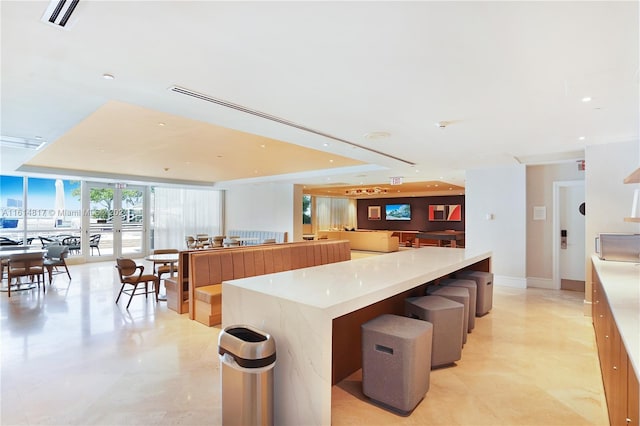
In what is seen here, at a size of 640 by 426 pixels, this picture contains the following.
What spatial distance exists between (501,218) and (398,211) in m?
9.52

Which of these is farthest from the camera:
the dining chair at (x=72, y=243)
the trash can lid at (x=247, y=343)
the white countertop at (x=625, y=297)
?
the dining chair at (x=72, y=243)

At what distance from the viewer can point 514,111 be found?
336 cm

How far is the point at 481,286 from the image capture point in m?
4.50

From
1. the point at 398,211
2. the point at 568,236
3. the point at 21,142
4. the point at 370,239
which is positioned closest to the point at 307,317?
the point at 21,142

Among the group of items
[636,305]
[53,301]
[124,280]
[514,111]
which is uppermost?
[514,111]

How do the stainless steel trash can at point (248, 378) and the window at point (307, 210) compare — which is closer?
the stainless steel trash can at point (248, 378)

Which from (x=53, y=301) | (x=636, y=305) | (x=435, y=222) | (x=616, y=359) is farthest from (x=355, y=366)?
(x=435, y=222)

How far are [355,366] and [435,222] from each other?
13.2 m

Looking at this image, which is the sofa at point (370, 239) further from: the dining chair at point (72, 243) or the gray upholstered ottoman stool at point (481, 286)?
the dining chair at point (72, 243)

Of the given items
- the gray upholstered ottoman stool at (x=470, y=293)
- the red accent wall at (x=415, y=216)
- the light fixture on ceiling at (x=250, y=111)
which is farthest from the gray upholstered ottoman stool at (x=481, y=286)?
the red accent wall at (x=415, y=216)

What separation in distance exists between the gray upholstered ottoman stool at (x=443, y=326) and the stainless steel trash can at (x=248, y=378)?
1.54 m

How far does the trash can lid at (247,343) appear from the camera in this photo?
6.29 feet

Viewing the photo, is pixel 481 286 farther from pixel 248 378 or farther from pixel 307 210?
pixel 307 210

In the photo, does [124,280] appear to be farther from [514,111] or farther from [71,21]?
[514,111]
